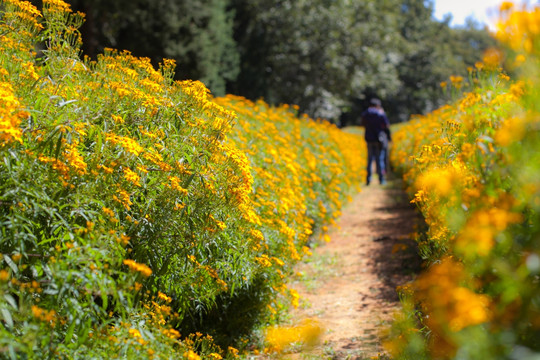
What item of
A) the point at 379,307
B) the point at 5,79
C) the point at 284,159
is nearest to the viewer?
the point at 5,79

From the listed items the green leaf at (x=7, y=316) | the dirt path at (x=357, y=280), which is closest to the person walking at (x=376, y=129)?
the dirt path at (x=357, y=280)

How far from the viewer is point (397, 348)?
2.63 meters

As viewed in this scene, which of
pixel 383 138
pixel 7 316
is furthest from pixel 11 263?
pixel 383 138

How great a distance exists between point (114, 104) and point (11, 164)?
859 mm

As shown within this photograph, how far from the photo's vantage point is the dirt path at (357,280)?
449 centimetres

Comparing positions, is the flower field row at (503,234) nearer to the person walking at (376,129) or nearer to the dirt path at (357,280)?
the dirt path at (357,280)

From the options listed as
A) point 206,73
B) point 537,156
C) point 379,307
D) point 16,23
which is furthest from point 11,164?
point 206,73

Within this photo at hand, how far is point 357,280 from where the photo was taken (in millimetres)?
6254

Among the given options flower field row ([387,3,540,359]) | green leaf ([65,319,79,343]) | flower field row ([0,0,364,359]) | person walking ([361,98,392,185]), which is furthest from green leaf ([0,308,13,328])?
person walking ([361,98,392,185])

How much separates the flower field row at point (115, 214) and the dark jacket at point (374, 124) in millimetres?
7465

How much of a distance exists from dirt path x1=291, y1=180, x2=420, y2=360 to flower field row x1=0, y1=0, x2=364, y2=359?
74 cm

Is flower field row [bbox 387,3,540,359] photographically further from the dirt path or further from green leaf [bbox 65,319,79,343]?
the dirt path

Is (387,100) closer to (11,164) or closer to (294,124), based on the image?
(294,124)

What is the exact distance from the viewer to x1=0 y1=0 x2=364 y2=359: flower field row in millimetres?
2338
